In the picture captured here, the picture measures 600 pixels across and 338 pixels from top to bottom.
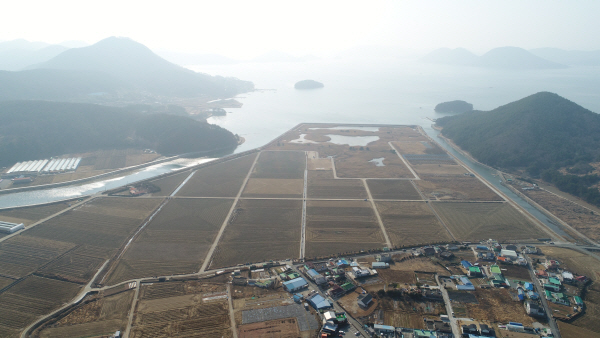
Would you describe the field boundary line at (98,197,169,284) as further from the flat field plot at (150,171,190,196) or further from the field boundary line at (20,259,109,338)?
the flat field plot at (150,171,190,196)

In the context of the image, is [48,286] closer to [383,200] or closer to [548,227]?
[383,200]

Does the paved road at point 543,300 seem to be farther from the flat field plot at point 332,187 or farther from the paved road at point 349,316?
the flat field plot at point 332,187

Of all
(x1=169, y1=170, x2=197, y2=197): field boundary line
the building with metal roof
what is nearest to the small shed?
the building with metal roof

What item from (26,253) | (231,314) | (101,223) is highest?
(101,223)

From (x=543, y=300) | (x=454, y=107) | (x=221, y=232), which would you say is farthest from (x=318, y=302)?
(x=454, y=107)

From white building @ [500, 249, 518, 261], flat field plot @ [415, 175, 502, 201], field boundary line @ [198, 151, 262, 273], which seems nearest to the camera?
field boundary line @ [198, 151, 262, 273]

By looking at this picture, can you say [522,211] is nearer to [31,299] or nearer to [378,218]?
[378,218]
